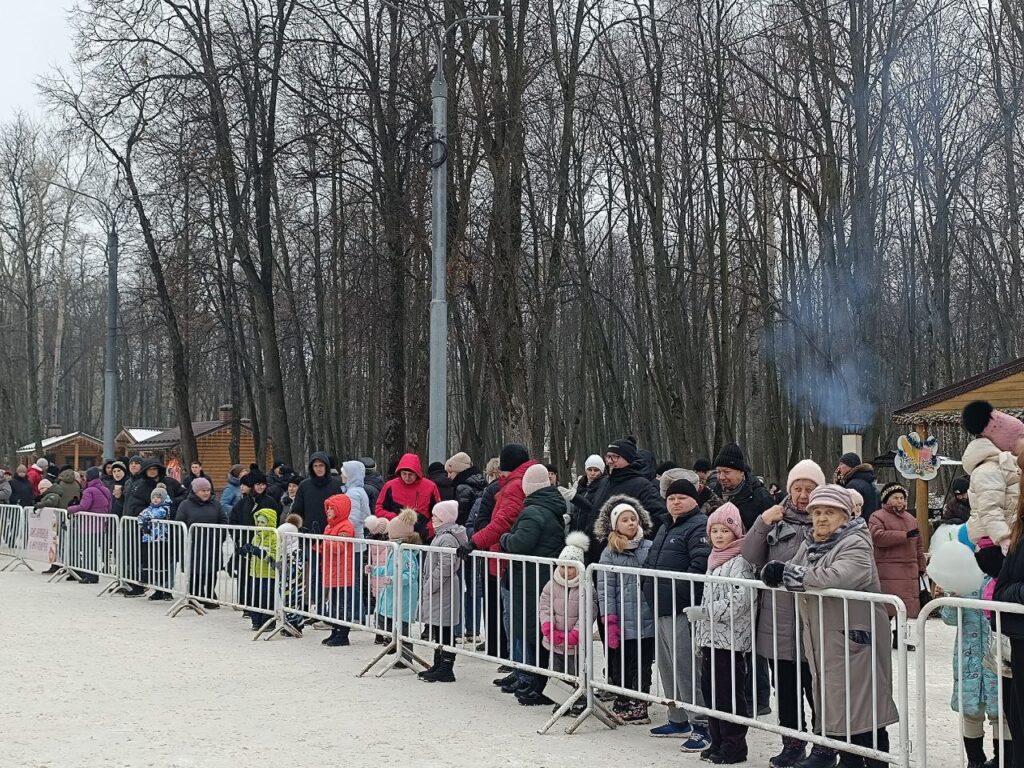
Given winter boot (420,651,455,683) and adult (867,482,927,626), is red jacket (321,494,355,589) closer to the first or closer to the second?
winter boot (420,651,455,683)

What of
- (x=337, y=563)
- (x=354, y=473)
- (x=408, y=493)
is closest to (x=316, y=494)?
(x=354, y=473)

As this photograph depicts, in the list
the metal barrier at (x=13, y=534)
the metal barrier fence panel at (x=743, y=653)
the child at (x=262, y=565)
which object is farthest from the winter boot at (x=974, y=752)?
the metal barrier at (x=13, y=534)

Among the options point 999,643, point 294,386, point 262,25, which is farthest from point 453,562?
point 294,386

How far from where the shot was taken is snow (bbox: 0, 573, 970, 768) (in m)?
7.59

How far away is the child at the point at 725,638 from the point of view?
7.29 m

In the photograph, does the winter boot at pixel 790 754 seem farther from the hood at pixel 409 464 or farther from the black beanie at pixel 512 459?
the hood at pixel 409 464

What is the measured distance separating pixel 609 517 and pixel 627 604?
2.20 feet

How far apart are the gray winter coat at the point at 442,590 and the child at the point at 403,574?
0.24 meters

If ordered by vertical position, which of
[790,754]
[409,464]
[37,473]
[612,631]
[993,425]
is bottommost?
[790,754]

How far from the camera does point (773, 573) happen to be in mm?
6762

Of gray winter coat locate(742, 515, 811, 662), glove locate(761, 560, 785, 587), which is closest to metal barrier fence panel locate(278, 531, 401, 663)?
gray winter coat locate(742, 515, 811, 662)

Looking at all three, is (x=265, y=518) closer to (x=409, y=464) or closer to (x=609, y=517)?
(x=409, y=464)

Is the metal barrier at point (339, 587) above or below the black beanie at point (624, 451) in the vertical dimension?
below

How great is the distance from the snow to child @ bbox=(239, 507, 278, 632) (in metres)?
0.68
